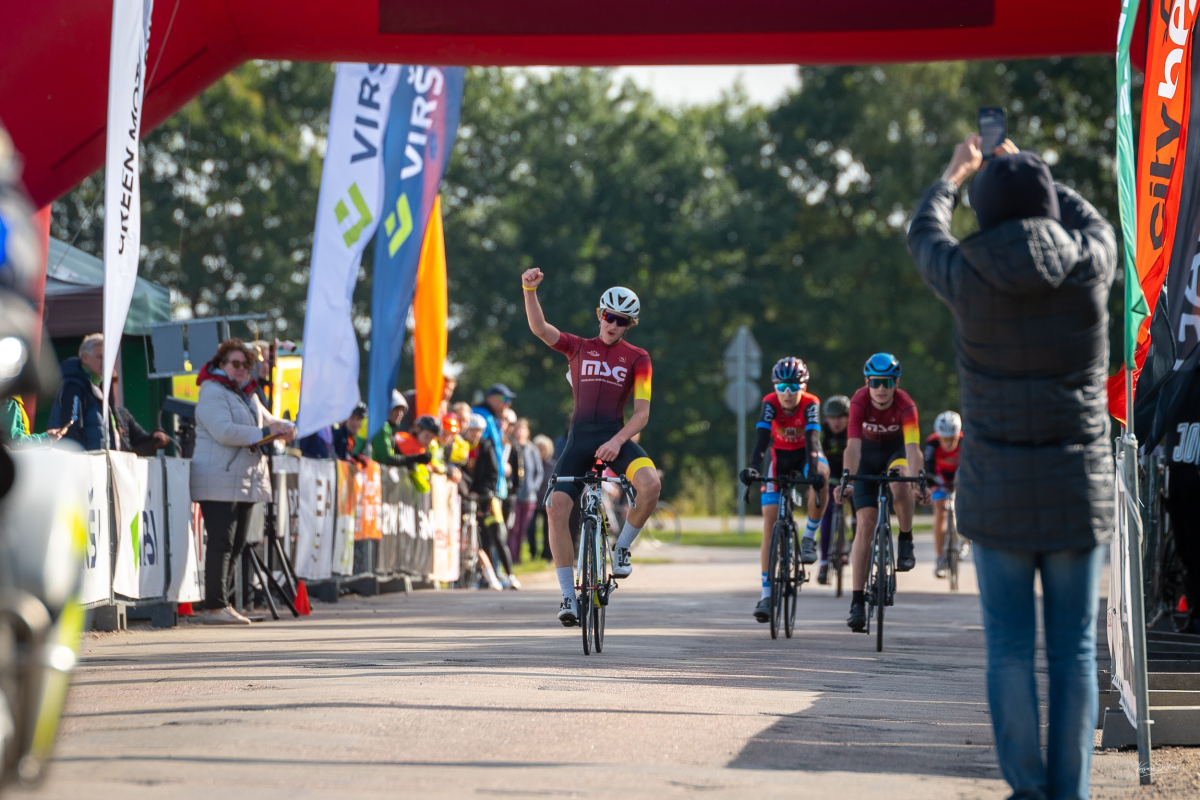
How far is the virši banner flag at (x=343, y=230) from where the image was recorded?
1398cm

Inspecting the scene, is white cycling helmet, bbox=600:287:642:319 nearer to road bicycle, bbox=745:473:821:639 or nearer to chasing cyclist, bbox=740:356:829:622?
road bicycle, bbox=745:473:821:639

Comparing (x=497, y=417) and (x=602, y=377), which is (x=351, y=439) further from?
(x=602, y=377)

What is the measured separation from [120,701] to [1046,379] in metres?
4.38

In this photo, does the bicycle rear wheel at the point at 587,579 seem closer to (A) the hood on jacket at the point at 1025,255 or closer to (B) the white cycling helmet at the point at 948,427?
(A) the hood on jacket at the point at 1025,255

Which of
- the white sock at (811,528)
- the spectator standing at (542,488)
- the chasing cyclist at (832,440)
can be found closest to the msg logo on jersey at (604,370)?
the white sock at (811,528)

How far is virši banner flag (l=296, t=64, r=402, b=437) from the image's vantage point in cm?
1398

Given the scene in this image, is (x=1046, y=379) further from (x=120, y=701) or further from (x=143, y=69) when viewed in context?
(x=143, y=69)

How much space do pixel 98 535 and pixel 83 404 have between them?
5.12 feet

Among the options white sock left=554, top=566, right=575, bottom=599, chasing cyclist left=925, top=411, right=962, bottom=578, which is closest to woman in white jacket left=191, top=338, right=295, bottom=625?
white sock left=554, top=566, right=575, bottom=599

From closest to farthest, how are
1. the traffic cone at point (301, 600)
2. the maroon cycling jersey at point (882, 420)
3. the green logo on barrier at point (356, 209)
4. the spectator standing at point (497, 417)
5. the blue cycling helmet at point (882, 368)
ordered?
the maroon cycling jersey at point (882, 420)
the blue cycling helmet at point (882, 368)
the traffic cone at point (301, 600)
the green logo on barrier at point (356, 209)
the spectator standing at point (497, 417)

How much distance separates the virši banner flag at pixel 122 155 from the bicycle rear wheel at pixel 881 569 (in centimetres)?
557

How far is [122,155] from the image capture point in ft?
33.1

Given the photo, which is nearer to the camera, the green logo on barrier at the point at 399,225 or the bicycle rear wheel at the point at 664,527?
the green logo on barrier at the point at 399,225

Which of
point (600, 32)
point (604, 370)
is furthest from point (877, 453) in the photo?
point (600, 32)
